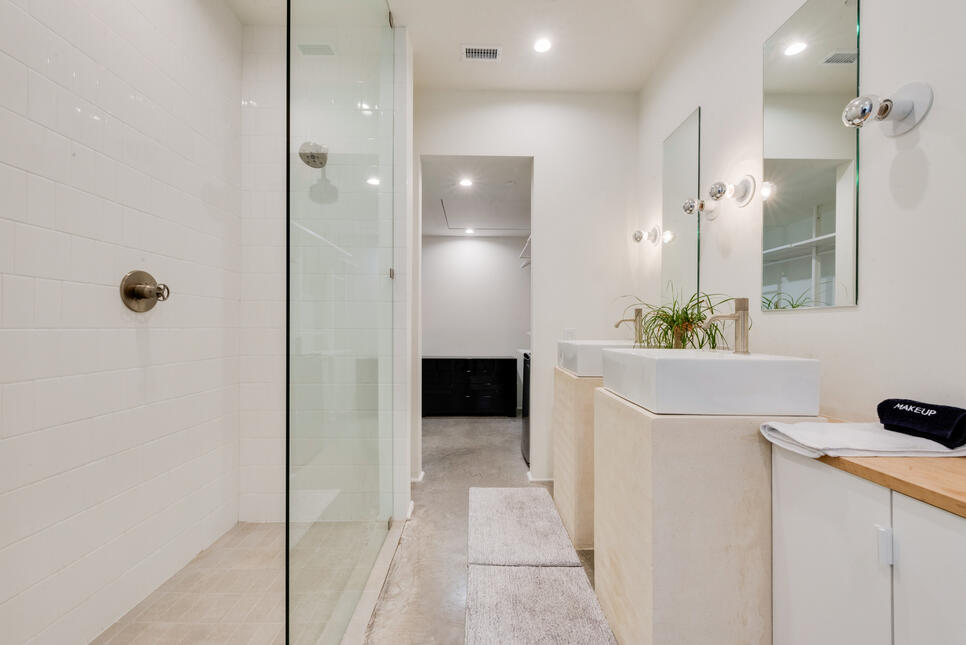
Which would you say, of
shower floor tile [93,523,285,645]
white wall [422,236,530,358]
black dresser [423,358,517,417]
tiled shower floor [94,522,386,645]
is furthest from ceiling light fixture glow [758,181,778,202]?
white wall [422,236,530,358]

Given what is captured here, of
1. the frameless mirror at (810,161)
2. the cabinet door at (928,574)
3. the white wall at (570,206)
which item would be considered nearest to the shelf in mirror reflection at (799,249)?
the frameless mirror at (810,161)

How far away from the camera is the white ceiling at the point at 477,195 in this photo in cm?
294

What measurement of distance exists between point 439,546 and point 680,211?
2080 millimetres

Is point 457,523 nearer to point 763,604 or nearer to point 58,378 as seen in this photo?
point 763,604

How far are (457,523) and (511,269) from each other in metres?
3.74

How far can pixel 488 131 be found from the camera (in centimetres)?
277

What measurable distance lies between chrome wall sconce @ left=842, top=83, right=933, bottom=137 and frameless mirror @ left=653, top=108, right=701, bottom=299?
3.20ft

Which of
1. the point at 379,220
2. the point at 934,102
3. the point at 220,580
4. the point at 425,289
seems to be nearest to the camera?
the point at 934,102

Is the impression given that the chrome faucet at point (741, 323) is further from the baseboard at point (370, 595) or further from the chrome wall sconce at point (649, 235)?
the baseboard at point (370, 595)

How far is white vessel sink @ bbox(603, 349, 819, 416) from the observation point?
1102 mm

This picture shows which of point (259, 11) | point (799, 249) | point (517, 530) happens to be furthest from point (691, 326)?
point (259, 11)

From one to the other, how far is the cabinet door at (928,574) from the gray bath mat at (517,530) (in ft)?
4.17

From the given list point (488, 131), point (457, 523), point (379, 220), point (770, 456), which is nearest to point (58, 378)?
point (379, 220)

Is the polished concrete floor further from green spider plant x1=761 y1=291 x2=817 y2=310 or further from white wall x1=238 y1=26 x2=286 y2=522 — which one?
green spider plant x1=761 y1=291 x2=817 y2=310
